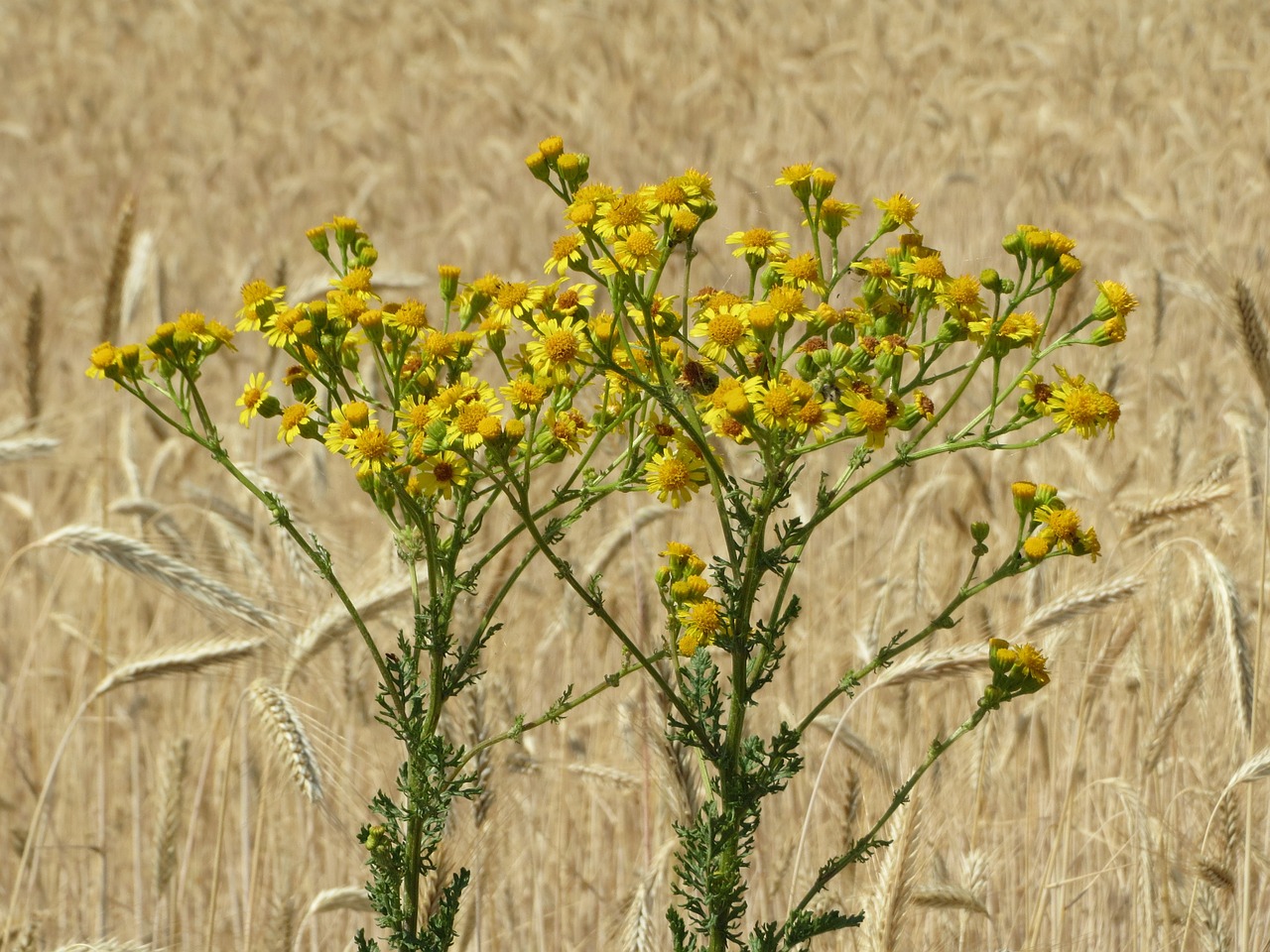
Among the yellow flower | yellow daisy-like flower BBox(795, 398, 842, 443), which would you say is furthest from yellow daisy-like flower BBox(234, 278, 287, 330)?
yellow daisy-like flower BBox(795, 398, 842, 443)

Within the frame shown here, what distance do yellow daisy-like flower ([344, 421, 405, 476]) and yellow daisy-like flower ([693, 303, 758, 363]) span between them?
0.38m

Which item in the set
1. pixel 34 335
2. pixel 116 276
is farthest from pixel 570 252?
pixel 34 335

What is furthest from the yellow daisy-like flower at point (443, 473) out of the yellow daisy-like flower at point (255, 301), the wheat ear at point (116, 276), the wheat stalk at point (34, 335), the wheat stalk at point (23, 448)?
the wheat stalk at point (34, 335)

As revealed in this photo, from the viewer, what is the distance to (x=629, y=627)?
134 inches

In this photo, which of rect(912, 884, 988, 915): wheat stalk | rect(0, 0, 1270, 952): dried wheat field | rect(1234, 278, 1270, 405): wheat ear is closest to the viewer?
rect(912, 884, 988, 915): wheat stalk

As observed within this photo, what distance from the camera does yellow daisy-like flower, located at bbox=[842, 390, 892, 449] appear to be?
4.43 ft

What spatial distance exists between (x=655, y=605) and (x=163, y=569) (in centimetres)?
162

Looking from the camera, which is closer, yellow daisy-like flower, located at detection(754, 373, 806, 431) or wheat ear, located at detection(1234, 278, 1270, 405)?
yellow daisy-like flower, located at detection(754, 373, 806, 431)

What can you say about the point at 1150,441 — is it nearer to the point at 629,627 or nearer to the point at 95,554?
the point at 629,627

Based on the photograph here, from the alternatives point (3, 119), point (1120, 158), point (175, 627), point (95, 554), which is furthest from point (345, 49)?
point (95, 554)

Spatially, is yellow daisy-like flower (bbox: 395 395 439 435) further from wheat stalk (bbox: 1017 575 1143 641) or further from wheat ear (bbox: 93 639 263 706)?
wheat stalk (bbox: 1017 575 1143 641)

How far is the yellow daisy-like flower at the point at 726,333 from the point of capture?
140 cm

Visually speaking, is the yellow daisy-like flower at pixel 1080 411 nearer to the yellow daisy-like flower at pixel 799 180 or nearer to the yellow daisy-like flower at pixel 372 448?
the yellow daisy-like flower at pixel 799 180

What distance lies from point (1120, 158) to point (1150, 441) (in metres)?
4.04
